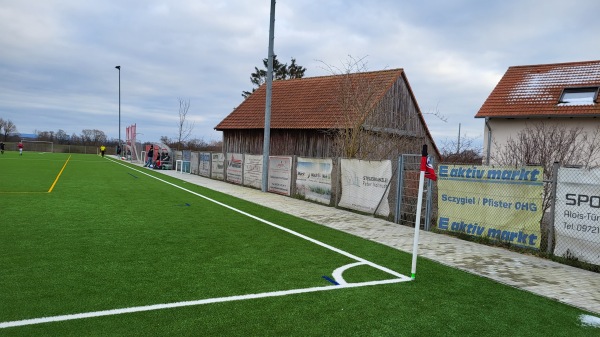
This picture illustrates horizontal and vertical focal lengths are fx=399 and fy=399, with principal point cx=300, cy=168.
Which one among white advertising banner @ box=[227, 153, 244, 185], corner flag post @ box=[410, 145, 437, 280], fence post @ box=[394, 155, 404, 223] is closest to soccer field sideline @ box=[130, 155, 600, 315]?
fence post @ box=[394, 155, 404, 223]

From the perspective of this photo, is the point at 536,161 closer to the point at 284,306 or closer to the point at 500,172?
the point at 500,172

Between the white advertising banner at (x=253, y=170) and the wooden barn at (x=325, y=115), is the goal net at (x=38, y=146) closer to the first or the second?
the wooden barn at (x=325, y=115)

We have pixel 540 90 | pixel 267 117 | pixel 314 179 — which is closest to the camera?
pixel 314 179

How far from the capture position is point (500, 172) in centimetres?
852

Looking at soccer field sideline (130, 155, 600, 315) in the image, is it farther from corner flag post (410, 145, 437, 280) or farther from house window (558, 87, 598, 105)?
house window (558, 87, 598, 105)


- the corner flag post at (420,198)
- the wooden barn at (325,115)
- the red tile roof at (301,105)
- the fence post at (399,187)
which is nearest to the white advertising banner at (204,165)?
the wooden barn at (325,115)

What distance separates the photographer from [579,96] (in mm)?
19328

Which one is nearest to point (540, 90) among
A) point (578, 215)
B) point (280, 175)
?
point (280, 175)

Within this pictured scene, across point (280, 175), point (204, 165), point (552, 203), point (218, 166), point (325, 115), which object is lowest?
point (204, 165)

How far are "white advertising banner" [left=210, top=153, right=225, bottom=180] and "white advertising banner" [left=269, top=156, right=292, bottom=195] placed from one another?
691cm

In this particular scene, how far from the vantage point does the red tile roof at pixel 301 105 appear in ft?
85.3

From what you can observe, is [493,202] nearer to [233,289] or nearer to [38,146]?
[233,289]

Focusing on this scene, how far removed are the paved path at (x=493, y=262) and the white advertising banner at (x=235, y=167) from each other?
10.5 metres

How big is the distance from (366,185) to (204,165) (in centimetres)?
1791
